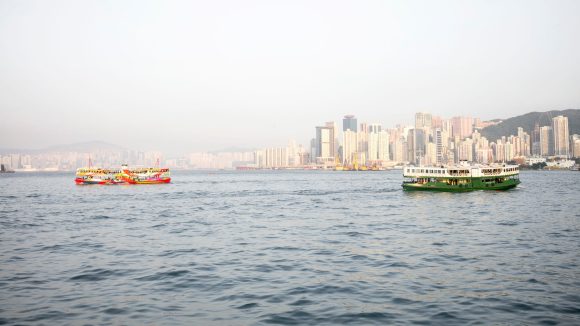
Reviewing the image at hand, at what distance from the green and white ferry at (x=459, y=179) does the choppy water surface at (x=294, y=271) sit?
3467 centimetres

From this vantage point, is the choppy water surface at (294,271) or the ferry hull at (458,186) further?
the ferry hull at (458,186)

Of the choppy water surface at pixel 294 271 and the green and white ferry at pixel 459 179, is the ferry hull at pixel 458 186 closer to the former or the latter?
the green and white ferry at pixel 459 179

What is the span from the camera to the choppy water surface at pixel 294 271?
15211 mm

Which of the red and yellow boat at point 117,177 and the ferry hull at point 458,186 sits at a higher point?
the red and yellow boat at point 117,177

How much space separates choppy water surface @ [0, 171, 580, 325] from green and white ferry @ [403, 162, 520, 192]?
114 feet

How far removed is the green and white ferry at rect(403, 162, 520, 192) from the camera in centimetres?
7606

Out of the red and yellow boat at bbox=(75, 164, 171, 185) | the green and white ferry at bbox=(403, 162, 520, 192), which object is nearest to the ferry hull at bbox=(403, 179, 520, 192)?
the green and white ferry at bbox=(403, 162, 520, 192)

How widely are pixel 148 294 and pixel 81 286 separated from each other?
3.47m

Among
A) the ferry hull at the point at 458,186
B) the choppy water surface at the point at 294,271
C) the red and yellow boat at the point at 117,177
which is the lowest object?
the choppy water surface at the point at 294,271

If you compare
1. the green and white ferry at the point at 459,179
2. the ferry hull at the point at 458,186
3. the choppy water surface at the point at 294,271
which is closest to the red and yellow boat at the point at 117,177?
the ferry hull at the point at 458,186

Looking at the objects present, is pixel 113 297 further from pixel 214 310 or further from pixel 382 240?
pixel 382 240

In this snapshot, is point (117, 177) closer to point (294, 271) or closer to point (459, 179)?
point (459, 179)

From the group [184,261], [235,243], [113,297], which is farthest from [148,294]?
[235,243]

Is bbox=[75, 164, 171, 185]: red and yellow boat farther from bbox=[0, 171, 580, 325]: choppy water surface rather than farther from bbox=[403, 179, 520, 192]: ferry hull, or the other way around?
bbox=[0, 171, 580, 325]: choppy water surface
